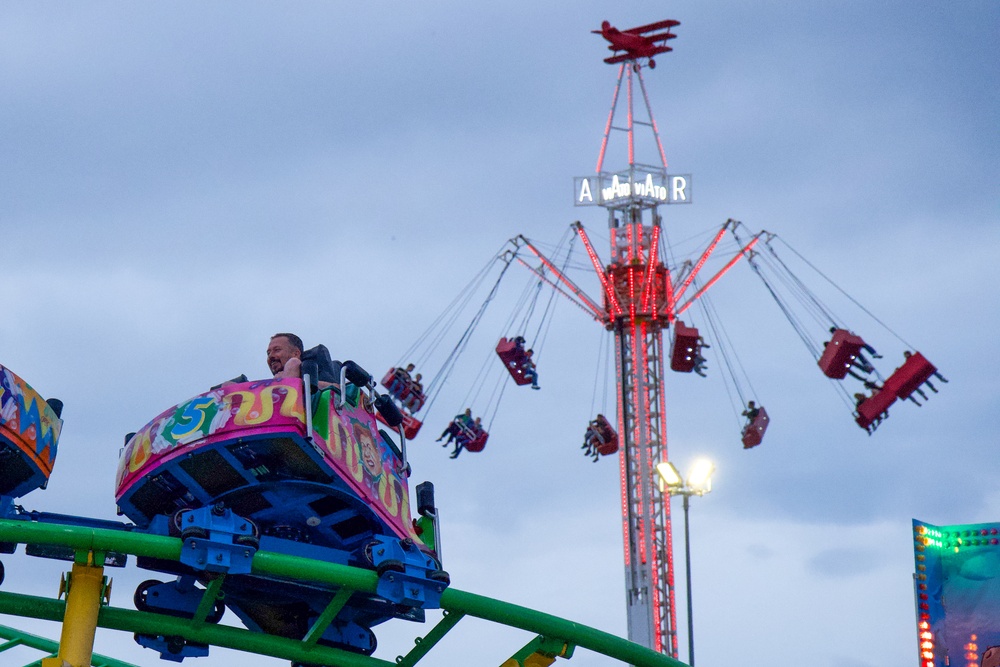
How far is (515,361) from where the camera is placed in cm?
3756

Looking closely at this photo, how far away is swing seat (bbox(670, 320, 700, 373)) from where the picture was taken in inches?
Answer: 1459

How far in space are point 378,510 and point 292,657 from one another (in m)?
1.40

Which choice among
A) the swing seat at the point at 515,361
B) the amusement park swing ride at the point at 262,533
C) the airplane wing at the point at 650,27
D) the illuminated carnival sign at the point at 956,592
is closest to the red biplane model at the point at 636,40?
the airplane wing at the point at 650,27

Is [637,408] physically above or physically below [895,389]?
above

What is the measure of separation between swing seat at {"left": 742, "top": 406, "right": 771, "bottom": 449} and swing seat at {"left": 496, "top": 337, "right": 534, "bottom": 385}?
4018 millimetres

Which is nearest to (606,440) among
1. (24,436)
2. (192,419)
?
(24,436)

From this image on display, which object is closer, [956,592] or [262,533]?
[262,533]

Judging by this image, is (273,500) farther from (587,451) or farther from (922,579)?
(587,451)

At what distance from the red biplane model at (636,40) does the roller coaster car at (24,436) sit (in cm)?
2997

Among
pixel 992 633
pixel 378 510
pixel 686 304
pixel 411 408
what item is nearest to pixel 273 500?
pixel 378 510

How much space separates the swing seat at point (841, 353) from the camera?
34.2 m

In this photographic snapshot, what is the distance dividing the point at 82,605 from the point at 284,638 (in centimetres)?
185

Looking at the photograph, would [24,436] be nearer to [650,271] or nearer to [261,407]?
[261,407]

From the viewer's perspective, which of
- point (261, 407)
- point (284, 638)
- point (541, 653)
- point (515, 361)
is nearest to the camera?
point (261, 407)
